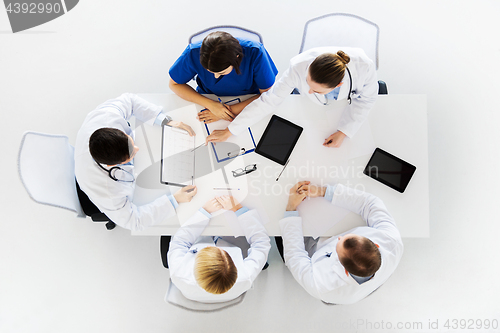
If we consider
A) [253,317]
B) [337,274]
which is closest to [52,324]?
[253,317]

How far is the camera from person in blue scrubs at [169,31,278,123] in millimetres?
1161

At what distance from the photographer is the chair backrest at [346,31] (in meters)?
1.55

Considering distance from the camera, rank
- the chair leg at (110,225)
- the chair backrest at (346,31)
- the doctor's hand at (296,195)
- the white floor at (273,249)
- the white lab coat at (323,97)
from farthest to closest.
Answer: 1. the white floor at (273,249)
2. the chair leg at (110,225)
3. the chair backrest at (346,31)
4. the doctor's hand at (296,195)
5. the white lab coat at (323,97)

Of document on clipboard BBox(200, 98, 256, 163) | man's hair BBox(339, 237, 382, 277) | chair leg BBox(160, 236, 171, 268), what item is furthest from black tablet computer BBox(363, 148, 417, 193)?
chair leg BBox(160, 236, 171, 268)

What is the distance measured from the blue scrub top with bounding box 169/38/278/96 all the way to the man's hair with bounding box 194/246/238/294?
84 centimetres

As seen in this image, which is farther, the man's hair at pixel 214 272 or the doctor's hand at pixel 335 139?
the doctor's hand at pixel 335 139

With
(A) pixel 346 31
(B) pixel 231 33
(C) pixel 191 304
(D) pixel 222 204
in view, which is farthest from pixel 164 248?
(A) pixel 346 31

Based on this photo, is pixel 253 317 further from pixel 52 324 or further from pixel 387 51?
pixel 387 51

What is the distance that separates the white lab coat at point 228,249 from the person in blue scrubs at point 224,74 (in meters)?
0.55

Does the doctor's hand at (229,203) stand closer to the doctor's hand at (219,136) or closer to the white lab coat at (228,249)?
the white lab coat at (228,249)

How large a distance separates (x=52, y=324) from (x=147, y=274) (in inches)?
29.7

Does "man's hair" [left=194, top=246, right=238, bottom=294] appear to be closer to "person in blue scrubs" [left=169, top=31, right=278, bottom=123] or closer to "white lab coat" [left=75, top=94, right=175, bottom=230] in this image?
"white lab coat" [left=75, top=94, right=175, bottom=230]

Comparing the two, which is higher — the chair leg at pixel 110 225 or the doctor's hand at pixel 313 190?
the doctor's hand at pixel 313 190

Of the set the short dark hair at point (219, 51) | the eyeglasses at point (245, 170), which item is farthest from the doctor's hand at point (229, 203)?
the short dark hair at point (219, 51)
